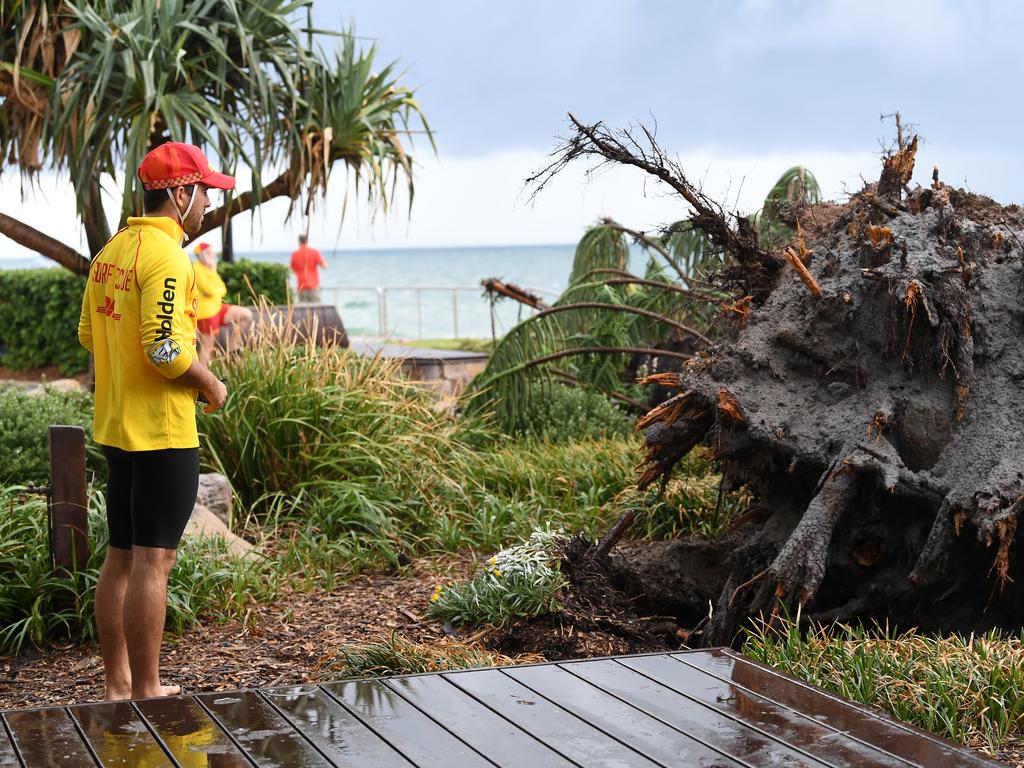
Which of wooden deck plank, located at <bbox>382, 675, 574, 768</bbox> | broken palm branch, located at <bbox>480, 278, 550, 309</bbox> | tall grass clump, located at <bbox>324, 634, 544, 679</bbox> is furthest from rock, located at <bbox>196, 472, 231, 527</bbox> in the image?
broken palm branch, located at <bbox>480, 278, 550, 309</bbox>

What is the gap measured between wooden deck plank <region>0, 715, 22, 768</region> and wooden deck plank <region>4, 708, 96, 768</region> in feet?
0.05

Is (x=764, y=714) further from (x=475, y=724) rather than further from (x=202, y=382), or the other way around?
(x=202, y=382)

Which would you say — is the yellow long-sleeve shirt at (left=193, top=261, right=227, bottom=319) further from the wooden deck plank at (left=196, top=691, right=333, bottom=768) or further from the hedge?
the wooden deck plank at (left=196, top=691, right=333, bottom=768)

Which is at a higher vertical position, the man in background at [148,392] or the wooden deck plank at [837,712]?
the man in background at [148,392]

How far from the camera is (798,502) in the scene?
17.9ft

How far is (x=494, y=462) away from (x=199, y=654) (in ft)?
11.2

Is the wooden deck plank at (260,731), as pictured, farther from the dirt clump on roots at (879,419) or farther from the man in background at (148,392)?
the dirt clump on roots at (879,419)

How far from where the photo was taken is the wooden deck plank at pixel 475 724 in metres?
2.70

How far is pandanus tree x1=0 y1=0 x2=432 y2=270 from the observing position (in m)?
9.07

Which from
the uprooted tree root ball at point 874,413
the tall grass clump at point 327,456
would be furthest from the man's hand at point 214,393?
the tall grass clump at point 327,456

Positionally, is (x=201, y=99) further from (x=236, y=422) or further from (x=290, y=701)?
(x=290, y=701)

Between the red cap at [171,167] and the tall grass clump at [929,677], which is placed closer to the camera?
the tall grass clump at [929,677]

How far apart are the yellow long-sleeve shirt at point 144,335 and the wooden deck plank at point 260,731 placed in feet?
3.39

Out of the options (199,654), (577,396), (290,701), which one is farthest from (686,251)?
(290,701)
